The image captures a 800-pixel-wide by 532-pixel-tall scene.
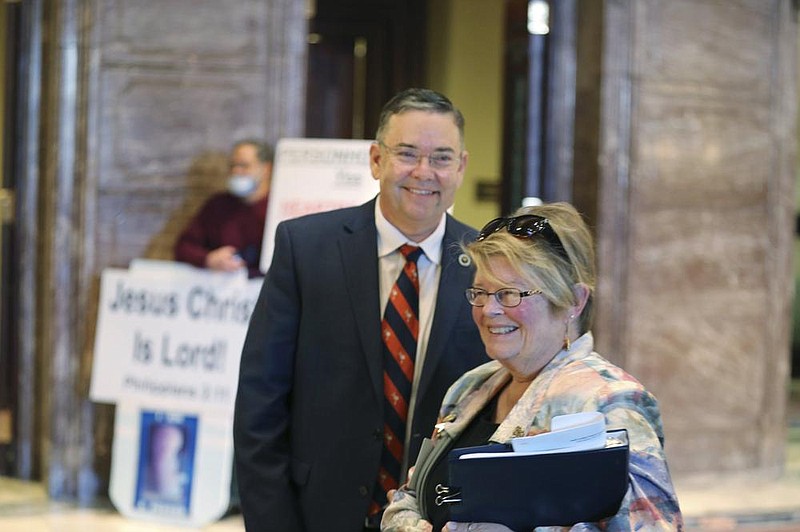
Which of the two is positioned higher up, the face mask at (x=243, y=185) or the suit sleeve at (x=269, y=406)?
the face mask at (x=243, y=185)

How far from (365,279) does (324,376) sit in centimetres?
24

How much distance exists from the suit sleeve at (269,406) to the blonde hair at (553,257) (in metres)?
0.73

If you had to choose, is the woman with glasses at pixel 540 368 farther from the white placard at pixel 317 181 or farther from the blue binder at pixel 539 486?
the white placard at pixel 317 181

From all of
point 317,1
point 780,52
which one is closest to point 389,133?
point 780,52

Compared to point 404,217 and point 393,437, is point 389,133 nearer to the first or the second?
point 404,217

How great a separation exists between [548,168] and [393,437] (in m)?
3.92

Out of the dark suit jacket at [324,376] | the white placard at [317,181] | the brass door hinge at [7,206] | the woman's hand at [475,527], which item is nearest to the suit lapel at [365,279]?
the dark suit jacket at [324,376]

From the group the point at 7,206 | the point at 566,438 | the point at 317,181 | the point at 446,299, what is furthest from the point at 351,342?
the point at 7,206

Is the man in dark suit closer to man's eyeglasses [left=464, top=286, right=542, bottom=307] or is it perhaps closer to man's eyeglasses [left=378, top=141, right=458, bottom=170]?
man's eyeglasses [left=378, top=141, right=458, bottom=170]

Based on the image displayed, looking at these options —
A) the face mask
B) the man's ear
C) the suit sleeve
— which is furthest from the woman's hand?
the face mask

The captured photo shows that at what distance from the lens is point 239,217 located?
17.9 feet

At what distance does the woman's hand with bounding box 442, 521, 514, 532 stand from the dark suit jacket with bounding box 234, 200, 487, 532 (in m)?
0.71

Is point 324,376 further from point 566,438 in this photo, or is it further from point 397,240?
point 566,438

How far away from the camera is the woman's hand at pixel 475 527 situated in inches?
75.6
